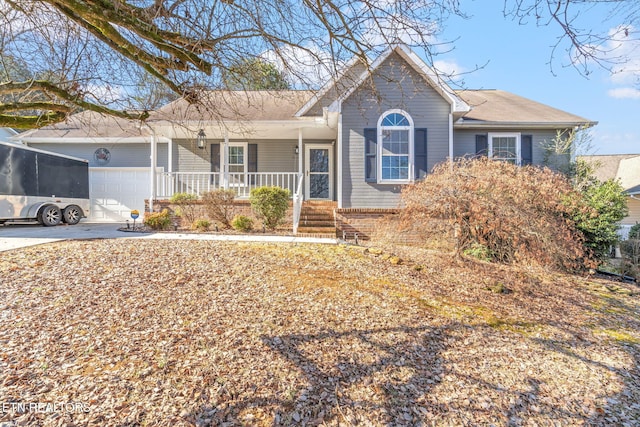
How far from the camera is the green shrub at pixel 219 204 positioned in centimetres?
865

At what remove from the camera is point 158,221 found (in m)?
8.61

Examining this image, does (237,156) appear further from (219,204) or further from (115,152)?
(115,152)

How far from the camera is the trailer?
8.91m

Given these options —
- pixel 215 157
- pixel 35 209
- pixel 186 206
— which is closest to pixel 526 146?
pixel 215 157

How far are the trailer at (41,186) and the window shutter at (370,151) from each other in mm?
9681

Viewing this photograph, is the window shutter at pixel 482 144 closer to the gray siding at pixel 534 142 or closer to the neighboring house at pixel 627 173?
the gray siding at pixel 534 142

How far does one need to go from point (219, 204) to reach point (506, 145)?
8983 mm

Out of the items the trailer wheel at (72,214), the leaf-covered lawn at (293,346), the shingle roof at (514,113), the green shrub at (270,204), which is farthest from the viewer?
the trailer wheel at (72,214)

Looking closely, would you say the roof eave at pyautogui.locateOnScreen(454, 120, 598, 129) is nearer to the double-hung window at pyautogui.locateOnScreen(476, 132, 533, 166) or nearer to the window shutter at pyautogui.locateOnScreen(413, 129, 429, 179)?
the double-hung window at pyautogui.locateOnScreen(476, 132, 533, 166)

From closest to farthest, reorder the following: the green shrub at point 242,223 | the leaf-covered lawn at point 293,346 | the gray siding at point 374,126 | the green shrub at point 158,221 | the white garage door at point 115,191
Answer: the leaf-covered lawn at point 293,346, the green shrub at point 242,223, the green shrub at point 158,221, the gray siding at point 374,126, the white garage door at point 115,191

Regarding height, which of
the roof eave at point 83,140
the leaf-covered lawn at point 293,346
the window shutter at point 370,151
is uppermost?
the roof eave at point 83,140

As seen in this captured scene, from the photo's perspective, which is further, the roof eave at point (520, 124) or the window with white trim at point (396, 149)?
the roof eave at point (520, 124)

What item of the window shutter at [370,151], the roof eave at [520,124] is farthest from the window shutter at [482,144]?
the window shutter at [370,151]

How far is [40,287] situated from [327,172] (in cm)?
904
